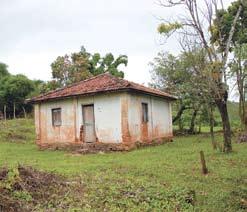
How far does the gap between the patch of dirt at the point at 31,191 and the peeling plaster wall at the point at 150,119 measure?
1031cm

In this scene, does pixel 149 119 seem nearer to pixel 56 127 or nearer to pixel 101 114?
pixel 101 114

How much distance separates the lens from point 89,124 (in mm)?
21078

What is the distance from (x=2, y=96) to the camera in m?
40.0

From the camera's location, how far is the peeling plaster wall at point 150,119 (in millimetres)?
20266

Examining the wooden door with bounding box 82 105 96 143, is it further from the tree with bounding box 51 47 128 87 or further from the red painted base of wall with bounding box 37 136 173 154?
the tree with bounding box 51 47 128 87

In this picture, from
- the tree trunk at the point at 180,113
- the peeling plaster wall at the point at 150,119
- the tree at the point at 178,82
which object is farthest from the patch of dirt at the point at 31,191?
the tree trunk at the point at 180,113

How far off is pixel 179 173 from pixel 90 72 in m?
31.5

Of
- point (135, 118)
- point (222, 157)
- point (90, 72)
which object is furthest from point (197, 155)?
point (90, 72)

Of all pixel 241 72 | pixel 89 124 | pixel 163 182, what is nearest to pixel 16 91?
pixel 89 124

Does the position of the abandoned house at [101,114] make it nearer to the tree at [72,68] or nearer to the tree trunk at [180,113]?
the tree trunk at [180,113]

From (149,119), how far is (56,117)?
512 cm

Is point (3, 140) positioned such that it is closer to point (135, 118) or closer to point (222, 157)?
point (135, 118)

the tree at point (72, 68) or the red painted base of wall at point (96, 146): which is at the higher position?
the tree at point (72, 68)

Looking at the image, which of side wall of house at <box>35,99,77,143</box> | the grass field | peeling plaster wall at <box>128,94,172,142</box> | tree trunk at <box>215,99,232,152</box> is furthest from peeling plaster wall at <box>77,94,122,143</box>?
tree trunk at <box>215,99,232,152</box>
